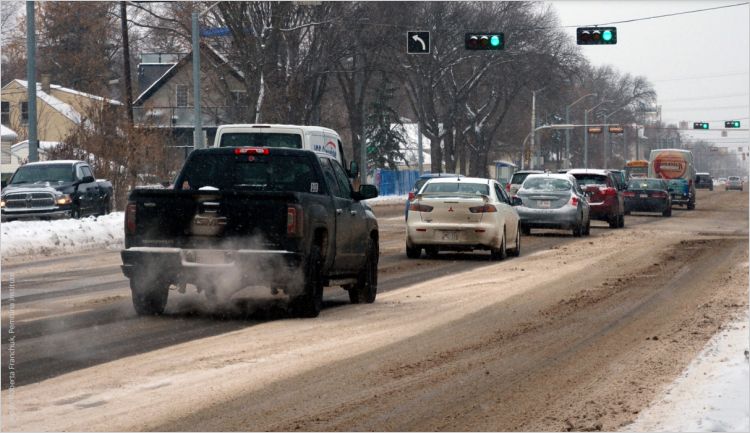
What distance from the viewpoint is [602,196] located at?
129 ft

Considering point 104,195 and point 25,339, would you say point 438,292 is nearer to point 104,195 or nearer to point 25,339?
point 25,339

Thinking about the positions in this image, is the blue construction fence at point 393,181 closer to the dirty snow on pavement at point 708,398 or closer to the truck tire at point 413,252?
the truck tire at point 413,252

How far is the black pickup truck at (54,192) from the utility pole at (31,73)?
1.99ft

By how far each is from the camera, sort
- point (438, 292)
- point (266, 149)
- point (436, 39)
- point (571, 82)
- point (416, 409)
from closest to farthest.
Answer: point (416, 409) → point (266, 149) → point (438, 292) → point (436, 39) → point (571, 82)

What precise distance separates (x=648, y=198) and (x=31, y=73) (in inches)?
1046

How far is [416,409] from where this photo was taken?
886 cm

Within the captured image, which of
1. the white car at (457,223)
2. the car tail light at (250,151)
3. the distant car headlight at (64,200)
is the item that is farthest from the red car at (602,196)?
the car tail light at (250,151)

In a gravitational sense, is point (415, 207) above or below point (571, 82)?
below

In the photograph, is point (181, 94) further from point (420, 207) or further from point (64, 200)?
point (420, 207)

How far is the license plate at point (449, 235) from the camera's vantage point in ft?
80.2

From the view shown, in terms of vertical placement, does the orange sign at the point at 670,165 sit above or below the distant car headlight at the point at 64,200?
→ above

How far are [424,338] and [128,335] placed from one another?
2.77 meters

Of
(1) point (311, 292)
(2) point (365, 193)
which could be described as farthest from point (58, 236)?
(1) point (311, 292)

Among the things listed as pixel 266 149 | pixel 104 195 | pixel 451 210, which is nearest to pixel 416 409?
pixel 266 149
